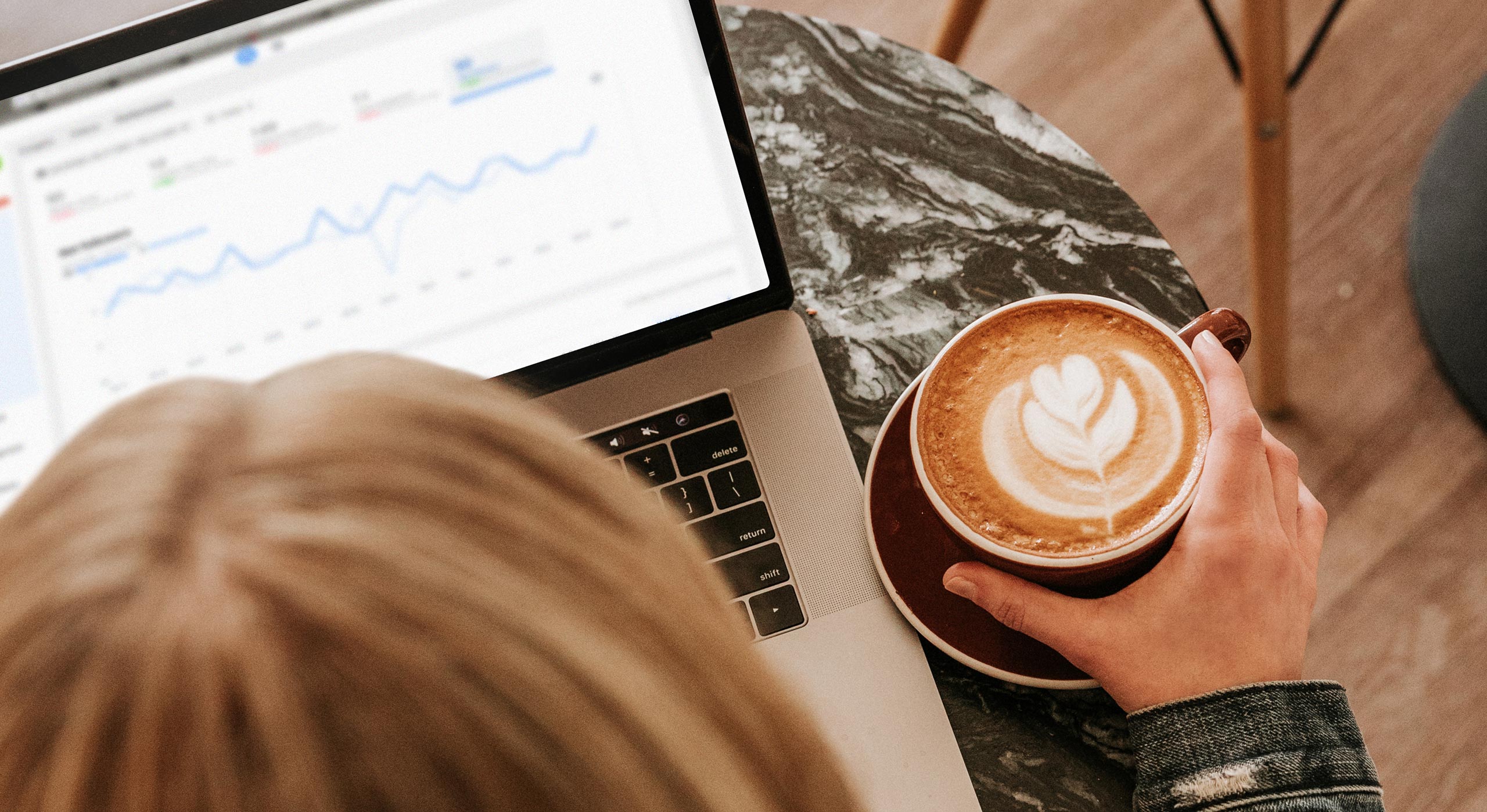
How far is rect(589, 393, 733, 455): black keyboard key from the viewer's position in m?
0.52

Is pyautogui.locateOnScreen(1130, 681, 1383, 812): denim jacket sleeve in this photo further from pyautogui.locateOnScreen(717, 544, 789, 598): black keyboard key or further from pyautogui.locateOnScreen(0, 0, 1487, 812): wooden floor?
pyautogui.locateOnScreen(0, 0, 1487, 812): wooden floor

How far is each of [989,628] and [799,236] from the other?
0.87 ft

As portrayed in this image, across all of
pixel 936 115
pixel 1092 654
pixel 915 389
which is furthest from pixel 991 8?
pixel 1092 654

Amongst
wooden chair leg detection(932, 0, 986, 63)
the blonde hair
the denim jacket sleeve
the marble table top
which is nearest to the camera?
the blonde hair

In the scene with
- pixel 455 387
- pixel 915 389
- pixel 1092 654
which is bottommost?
pixel 1092 654

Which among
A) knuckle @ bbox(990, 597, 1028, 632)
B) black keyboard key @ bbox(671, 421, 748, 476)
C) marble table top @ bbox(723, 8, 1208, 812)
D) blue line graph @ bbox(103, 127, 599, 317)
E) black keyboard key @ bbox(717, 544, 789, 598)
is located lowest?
knuckle @ bbox(990, 597, 1028, 632)

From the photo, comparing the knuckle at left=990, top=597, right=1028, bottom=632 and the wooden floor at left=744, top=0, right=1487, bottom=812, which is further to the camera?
the wooden floor at left=744, top=0, right=1487, bottom=812

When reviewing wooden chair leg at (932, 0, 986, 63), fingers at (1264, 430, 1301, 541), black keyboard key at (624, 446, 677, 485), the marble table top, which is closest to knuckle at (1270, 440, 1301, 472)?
fingers at (1264, 430, 1301, 541)

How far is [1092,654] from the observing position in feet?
1.48

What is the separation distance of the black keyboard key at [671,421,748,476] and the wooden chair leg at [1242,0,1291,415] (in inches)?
17.7

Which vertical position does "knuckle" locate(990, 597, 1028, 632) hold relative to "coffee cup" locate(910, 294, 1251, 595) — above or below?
below

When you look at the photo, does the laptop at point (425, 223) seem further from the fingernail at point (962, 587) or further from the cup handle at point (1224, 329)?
the cup handle at point (1224, 329)

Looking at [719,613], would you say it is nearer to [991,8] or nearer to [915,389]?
[915,389]

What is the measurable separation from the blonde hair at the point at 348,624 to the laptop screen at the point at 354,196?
0.22 m
